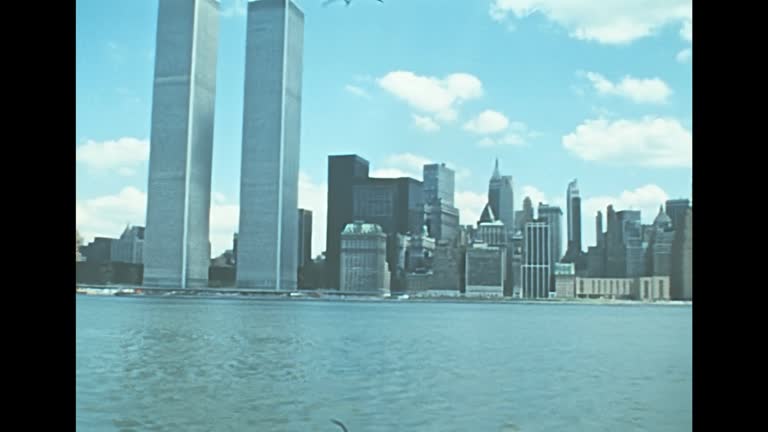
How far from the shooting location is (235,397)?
998 centimetres

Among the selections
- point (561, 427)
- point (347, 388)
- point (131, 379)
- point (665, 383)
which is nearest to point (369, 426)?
point (561, 427)

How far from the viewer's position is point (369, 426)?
7.95 meters
